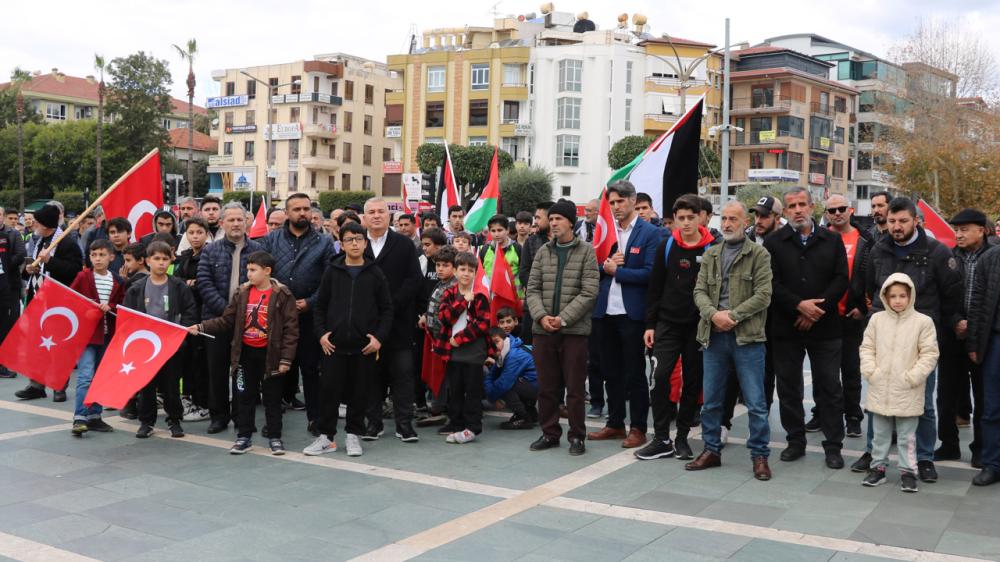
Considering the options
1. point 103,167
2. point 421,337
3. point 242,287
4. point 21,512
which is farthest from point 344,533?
point 103,167

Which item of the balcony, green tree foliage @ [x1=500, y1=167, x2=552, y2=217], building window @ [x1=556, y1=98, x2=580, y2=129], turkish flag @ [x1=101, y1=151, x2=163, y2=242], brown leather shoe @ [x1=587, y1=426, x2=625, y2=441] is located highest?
the balcony

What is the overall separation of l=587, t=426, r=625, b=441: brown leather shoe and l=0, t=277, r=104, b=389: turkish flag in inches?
189

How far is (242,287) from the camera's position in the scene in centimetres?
826

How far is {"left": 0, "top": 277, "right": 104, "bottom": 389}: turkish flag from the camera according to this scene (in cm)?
904

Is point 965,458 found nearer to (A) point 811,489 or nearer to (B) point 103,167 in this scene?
(A) point 811,489

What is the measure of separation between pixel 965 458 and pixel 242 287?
6.30m

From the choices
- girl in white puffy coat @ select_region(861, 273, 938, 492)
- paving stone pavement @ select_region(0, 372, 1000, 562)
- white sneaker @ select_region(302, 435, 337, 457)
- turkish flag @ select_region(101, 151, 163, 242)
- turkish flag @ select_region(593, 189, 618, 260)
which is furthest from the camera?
turkish flag @ select_region(101, 151, 163, 242)

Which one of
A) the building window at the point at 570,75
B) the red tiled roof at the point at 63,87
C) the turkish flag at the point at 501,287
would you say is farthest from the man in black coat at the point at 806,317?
the red tiled roof at the point at 63,87

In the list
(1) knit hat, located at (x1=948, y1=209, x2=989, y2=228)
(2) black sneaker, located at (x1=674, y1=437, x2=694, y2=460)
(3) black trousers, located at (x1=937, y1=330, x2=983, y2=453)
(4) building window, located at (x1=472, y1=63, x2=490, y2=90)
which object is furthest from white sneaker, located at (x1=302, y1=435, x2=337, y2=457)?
(4) building window, located at (x1=472, y1=63, x2=490, y2=90)

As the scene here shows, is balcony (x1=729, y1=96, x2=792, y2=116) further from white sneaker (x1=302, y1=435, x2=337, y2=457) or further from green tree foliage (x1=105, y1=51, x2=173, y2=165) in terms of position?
white sneaker (x1=302, y1=435, x2=337, y2=457)

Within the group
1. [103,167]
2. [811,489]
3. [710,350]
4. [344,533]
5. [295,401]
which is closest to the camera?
[344,533]

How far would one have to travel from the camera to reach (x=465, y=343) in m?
8.62

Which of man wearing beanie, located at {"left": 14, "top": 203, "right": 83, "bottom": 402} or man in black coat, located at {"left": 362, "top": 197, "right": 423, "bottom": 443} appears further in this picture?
man wearing beanie, located at {"left": 14, "top": 203, "right": 83, "bottom": 402}

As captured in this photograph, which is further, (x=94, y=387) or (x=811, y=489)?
(x=94, y=387)
